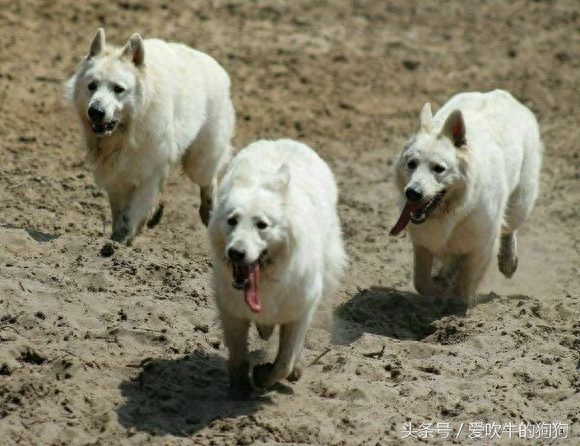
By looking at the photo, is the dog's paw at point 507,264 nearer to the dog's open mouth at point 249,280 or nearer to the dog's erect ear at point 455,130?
the dog's erect ear at point 455,130

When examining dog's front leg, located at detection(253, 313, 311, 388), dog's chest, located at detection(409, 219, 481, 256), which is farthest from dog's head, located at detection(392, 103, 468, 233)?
dog's front leg, located at detection(253, 313, 311, 388)

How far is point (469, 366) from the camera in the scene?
8531mm

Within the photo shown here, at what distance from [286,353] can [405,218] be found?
2228mm

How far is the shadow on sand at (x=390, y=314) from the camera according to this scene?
9352 mm

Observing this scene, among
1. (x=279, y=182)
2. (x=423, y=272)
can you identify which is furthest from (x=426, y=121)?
(x=279, y=182)

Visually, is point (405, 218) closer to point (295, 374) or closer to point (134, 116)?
point (295, 374)

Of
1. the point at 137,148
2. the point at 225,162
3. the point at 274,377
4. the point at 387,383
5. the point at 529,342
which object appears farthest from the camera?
the point at 225,162

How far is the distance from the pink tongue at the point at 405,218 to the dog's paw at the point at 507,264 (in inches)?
82.8

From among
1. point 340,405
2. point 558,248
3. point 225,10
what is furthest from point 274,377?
point 225,10

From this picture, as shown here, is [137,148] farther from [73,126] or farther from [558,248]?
[558,248]

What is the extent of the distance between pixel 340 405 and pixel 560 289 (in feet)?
13.7

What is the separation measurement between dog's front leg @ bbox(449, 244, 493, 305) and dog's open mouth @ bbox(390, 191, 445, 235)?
778mm

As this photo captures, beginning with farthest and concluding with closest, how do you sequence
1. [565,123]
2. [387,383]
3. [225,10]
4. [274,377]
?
[225,10], [565,123], [387,383], [274,377]

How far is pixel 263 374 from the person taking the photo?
7.58 m
